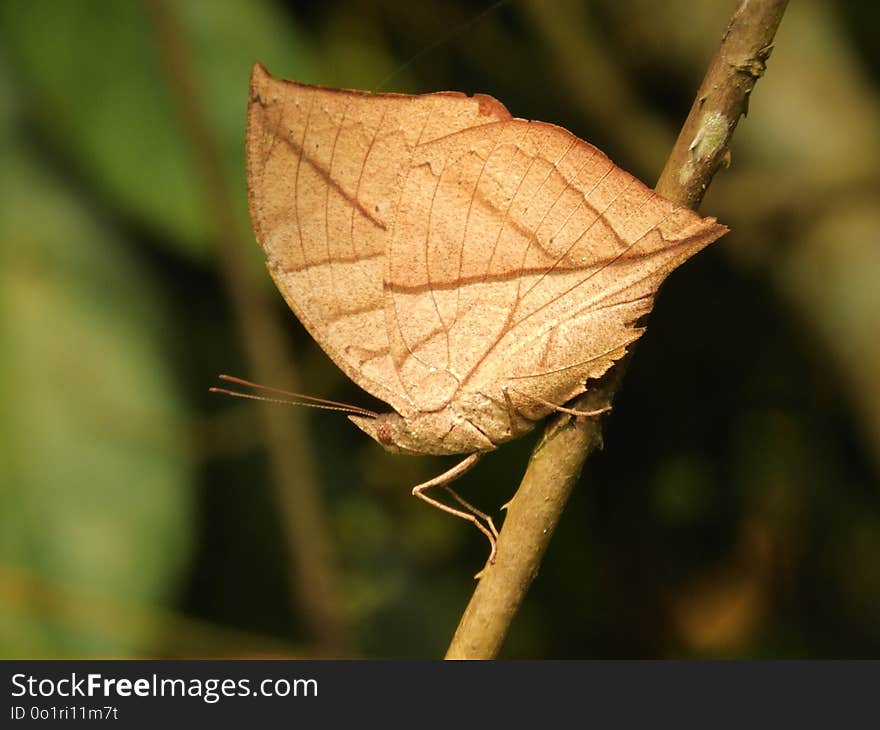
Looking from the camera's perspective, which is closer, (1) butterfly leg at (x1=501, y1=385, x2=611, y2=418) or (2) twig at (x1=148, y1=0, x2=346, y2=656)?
(1) butterfly leg at (x1=501, y1=385, x2=611, y2=418)

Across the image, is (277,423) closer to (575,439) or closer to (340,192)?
(340,192)

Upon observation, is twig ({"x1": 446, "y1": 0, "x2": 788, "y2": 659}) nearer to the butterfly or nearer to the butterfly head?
the butterfly

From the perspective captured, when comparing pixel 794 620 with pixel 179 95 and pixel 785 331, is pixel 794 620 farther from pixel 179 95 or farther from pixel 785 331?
pixel 179 95

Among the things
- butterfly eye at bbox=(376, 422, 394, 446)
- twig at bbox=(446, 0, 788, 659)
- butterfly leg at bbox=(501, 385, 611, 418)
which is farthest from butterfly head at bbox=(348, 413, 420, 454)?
twig at bbox=(446, 0, 788, 659)

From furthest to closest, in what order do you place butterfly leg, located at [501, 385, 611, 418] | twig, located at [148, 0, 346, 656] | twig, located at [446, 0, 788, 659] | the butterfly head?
twig, located at [148, 0, 346, 656]
the butterfly head
butterfly leg, located at [501, 385, 611, 418]
twig, located at [446, 0, 788, 659]

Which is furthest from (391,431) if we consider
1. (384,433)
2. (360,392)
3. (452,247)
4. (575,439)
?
(360,392)

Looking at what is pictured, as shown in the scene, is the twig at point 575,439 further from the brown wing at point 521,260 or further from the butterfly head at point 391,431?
the butterfly head at point 391,431
